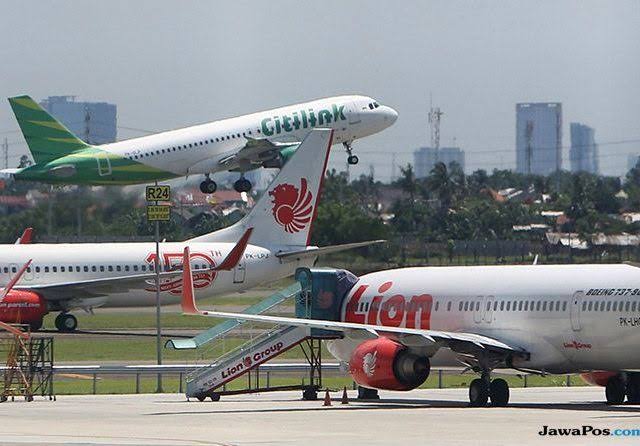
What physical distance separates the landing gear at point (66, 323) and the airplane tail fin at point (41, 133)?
604 inches

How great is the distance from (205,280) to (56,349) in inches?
378

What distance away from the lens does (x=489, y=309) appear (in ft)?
133

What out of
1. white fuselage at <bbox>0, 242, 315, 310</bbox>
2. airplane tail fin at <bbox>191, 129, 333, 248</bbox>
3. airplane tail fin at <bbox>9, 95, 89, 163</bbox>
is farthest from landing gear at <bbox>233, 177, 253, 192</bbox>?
white fuselage at <bbox>0, 242, 315, 310</bbox>

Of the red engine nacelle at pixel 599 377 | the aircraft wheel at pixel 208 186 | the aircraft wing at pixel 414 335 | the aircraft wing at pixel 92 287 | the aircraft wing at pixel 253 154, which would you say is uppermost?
the aircraft wing at pixel 253 154

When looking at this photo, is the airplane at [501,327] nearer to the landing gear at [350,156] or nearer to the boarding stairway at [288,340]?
the boarding stairway at [288,340]

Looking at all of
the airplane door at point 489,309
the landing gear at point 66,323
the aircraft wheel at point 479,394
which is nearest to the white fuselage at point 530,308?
the airplane door at point 489,309

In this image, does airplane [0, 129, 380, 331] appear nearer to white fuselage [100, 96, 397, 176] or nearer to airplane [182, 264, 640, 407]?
white fuselage [100, 96, 397, 176]

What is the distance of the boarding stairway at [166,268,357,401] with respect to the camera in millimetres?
44125

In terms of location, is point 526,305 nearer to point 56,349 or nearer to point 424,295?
point 424,295

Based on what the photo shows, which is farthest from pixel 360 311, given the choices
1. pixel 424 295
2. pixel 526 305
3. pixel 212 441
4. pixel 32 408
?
pixel 212 441

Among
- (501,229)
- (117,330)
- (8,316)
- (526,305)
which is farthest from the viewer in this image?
(501,229)

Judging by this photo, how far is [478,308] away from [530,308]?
69.7 inches

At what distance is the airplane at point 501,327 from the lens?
37.6 m

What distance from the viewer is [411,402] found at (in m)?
42.8
